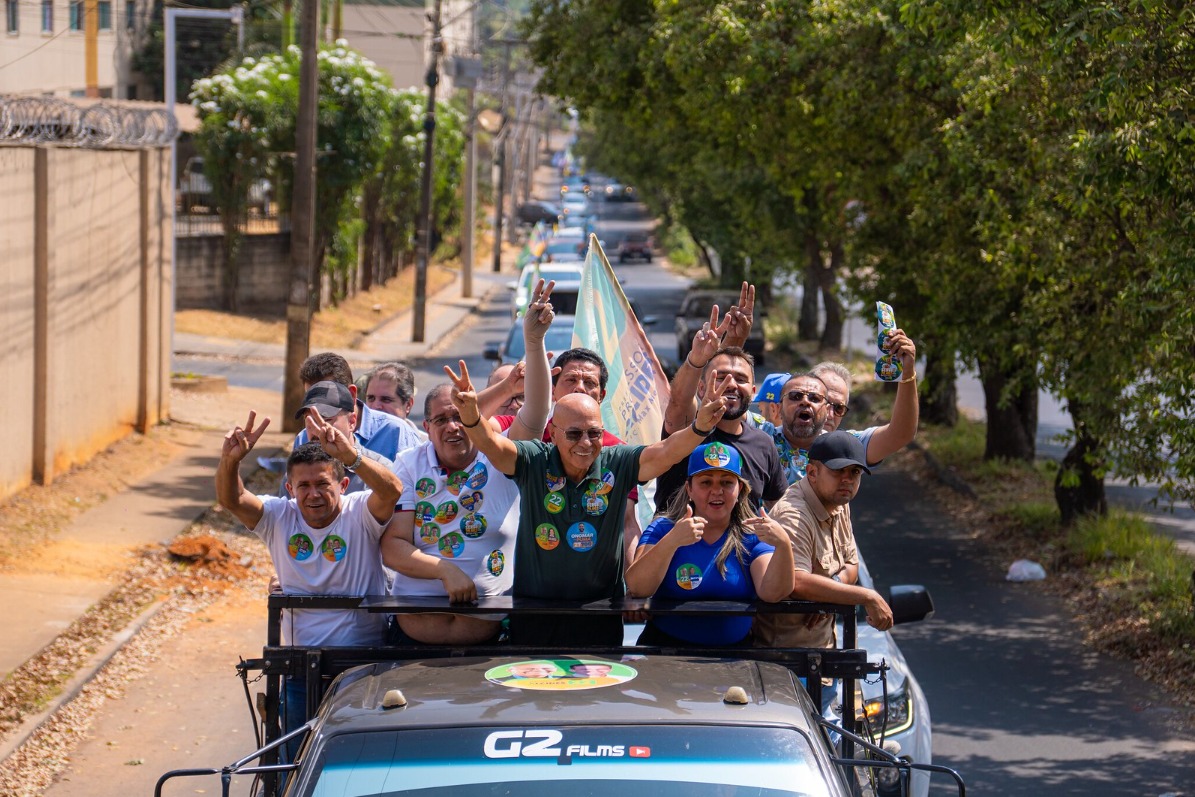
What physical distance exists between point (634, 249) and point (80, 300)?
64518mm

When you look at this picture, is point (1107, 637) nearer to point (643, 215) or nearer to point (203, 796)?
point (203, 796)

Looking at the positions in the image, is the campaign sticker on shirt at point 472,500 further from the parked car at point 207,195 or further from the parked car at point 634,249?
the parked car at point 634,249

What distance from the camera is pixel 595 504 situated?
4953mm

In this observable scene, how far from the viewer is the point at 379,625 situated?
17.3 feet

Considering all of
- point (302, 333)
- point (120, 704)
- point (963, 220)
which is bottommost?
point (120, 704)

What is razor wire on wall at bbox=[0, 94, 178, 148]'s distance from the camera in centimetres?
1408

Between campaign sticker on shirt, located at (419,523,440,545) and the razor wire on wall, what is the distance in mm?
9770

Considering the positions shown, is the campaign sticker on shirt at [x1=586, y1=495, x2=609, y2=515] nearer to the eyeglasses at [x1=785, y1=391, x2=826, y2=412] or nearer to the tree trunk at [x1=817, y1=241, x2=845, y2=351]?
the eyeglasses at [x1=785, y1=391, x2=826, y2=412]

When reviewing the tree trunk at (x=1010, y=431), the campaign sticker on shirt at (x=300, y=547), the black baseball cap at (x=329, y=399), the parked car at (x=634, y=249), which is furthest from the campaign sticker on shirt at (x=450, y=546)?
the parked car at (x=634, y=249)

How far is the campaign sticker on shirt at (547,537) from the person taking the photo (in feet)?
16.1

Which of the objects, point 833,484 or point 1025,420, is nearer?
point 833,484

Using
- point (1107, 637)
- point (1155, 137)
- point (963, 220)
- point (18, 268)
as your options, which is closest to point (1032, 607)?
point (1107, 637)

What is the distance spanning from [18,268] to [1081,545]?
33.7 feet

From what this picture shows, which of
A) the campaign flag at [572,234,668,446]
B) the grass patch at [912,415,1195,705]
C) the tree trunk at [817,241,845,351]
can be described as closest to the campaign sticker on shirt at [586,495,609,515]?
the campaign flag at [572,234,668,446]
